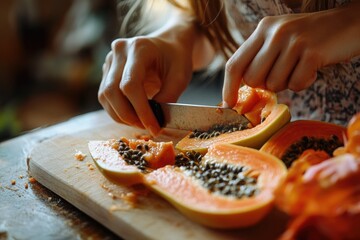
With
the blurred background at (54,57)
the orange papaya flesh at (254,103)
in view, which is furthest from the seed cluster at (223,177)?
the blurred background at (54,57)

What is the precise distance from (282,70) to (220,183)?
0.31 meters

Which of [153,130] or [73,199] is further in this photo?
[153,130]

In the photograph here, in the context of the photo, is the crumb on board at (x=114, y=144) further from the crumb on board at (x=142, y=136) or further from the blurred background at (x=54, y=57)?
the blurred background at (x=54, y=57)

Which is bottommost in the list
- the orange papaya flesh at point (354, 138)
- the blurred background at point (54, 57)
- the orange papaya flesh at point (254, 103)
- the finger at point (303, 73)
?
the blurred background at point (54, 57)

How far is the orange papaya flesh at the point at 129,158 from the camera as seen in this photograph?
3.29 feet

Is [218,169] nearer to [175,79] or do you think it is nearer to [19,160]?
[175,79]

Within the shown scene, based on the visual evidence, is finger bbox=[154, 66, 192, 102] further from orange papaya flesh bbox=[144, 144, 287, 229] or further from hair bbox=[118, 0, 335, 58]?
orange papaya flesh bbox=[144, 144, 287, 229]

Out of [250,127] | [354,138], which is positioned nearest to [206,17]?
[250,127]

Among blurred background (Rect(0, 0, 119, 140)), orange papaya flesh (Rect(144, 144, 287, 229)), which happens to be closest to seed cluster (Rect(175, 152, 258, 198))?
orange papaya flesh (Rect(144, 144, 287, 229))

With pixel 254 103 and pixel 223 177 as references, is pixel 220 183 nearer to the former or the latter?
pixel 223 177

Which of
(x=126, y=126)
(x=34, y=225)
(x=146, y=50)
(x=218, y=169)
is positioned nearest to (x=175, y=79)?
(x=146, y=50)

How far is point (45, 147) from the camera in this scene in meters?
1.31

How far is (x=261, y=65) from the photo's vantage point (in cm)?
105

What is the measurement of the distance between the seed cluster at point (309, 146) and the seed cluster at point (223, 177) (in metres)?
0.13
